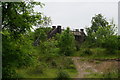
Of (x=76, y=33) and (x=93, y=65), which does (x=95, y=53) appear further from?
(x=76, y=33)

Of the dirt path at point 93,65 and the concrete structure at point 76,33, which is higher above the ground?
the concrete structure at point 76,33

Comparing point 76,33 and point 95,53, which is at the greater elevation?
point 76,33

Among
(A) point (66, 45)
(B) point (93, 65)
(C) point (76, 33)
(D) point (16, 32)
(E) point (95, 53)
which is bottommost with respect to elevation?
(B) point (93, 65)

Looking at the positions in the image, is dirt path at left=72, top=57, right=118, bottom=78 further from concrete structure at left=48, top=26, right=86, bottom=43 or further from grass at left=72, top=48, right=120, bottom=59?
concrete structure at left=48, top=26, right=86, bottom=43

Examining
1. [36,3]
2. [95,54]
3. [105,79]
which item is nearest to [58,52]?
[95,54]

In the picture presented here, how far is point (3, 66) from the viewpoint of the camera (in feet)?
34.1

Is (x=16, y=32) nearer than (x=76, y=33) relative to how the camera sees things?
Yes

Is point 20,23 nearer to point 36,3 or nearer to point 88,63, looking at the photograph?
point 36,3

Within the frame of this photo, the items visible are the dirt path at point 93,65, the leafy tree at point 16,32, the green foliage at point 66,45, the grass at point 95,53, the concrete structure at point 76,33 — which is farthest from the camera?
the concrete structure at point 76,33

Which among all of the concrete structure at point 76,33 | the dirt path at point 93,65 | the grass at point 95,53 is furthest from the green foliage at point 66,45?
the concrete structure at point 76,33

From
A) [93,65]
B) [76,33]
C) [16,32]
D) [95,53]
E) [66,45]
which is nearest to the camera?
[16,32]

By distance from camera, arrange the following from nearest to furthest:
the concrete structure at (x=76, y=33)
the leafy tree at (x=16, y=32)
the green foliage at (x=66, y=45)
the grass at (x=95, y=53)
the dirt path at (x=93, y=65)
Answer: the leafy tree at (x=16, y=32)
the dirt path at (x=93, y=65)
the grass at (x=95, y=53)
the green foliage at (x=66, y=45)
the concrete structure at (x=76, y=33)

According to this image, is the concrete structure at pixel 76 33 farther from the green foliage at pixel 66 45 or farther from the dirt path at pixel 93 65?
the dirt path at pixel 93 65

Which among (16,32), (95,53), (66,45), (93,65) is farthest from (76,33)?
(16,32)
